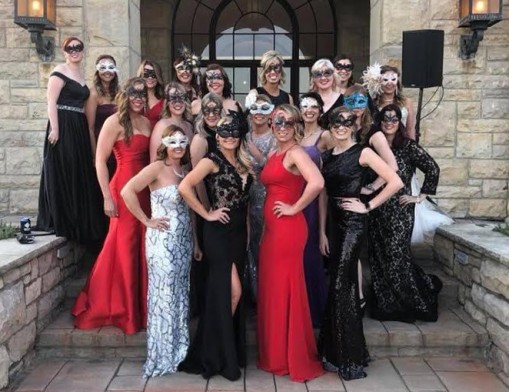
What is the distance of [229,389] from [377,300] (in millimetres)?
1367

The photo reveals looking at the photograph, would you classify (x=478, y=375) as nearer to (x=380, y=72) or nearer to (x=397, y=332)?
(x=397, y=332)

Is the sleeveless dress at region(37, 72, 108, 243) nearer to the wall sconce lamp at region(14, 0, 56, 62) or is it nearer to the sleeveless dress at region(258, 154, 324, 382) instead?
the wall sconce lamp at region(14, 0, 56, 62)

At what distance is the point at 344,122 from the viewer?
3.40 metres

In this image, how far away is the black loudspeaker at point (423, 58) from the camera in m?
4.92

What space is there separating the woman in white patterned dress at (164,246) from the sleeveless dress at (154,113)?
2.45 ft

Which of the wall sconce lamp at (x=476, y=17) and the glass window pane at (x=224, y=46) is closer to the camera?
the wall sconce lamp at (x=476, y=17)

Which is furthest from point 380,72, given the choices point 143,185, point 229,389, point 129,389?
point 129,389

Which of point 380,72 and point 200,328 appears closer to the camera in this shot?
point 200,328

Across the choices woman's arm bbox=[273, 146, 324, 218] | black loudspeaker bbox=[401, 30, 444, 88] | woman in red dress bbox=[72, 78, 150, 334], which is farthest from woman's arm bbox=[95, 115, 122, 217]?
black loudspeaker bbox=[401, 30, 444, 88]

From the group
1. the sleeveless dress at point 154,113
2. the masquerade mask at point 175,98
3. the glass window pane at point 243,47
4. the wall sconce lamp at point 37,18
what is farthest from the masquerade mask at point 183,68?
the glass window pane at point 243,47

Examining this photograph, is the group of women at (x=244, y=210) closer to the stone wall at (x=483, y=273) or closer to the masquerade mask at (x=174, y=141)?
the masquerade mask at (x=174, y=141)

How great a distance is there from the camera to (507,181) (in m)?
5.65

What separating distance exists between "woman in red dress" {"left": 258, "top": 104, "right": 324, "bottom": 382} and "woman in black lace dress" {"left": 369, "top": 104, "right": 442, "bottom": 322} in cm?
85

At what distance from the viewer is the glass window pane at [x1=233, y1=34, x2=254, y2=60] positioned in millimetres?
8523
